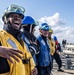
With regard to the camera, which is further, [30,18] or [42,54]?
[42,54]

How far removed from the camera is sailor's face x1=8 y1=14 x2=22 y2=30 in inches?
134

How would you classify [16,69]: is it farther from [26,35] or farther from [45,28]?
[45,28]

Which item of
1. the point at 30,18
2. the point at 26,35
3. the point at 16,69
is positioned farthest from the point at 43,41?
the point at 16,69

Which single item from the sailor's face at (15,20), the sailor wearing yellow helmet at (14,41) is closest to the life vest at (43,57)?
the sailor wearing yellow helmet at (14,41)

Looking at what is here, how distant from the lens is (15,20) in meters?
3.43

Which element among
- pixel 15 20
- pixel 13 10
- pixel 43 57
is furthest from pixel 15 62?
pixel 43 57

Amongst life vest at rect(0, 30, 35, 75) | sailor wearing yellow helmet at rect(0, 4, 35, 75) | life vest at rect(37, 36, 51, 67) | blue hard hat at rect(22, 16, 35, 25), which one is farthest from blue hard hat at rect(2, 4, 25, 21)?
life vest at rect(37, 36, 51, 67)

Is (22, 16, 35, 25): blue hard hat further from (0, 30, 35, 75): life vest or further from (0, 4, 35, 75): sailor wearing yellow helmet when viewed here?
(0, 30, 35, 75): life vest

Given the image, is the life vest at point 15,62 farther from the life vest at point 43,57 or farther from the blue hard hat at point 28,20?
the life vest at point 43,57

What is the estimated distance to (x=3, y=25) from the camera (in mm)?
3480

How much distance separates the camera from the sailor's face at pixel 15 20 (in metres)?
3.41

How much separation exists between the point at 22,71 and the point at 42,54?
2691 mm

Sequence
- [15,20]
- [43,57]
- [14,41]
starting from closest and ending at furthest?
1. [14,41]
2. [15,20]
3. [43,57]

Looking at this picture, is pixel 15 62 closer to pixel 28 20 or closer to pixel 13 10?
pixel 13 10
